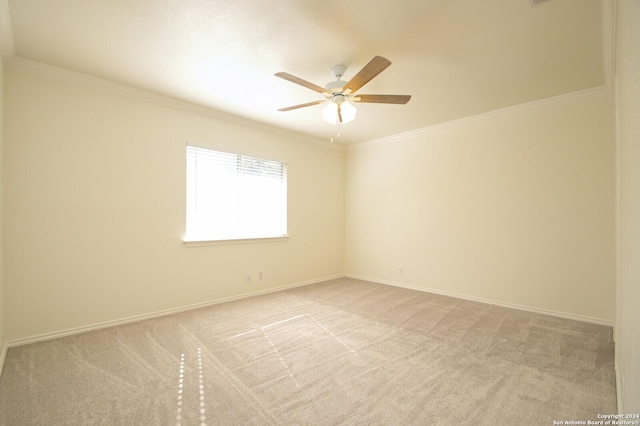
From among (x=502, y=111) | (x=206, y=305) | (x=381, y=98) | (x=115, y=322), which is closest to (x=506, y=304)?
(x=502, y=111)

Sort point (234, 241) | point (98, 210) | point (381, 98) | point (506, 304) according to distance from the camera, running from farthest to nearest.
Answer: point (234, 241), point (506, 304), point (98, 210), point (381, 98)

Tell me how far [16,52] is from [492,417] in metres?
4.42

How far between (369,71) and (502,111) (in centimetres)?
255

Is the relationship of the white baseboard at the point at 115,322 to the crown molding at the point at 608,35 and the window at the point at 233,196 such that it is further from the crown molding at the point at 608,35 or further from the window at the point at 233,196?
the crown molding at the point at 608,35

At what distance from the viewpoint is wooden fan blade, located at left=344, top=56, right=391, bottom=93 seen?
184cm

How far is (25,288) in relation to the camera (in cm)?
245

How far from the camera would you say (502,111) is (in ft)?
11.6

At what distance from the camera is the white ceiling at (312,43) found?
1851 mm

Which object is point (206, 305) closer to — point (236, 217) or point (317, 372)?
point (236, 217)

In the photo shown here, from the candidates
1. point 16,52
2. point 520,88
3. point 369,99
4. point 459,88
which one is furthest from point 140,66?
point 520,88

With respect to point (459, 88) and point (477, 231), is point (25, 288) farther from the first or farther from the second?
point (477, 231)

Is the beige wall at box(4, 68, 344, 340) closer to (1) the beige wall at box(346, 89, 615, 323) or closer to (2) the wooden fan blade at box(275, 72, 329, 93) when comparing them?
(2) the wooden fan blade at box(275, 72, 329, 93)

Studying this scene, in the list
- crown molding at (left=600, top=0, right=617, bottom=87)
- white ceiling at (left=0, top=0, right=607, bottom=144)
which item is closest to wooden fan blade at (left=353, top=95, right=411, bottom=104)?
white ceiling at (left=0, top=0, right=607, bottom=144)

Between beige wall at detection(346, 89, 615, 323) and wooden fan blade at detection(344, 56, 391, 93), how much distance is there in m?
2.43
